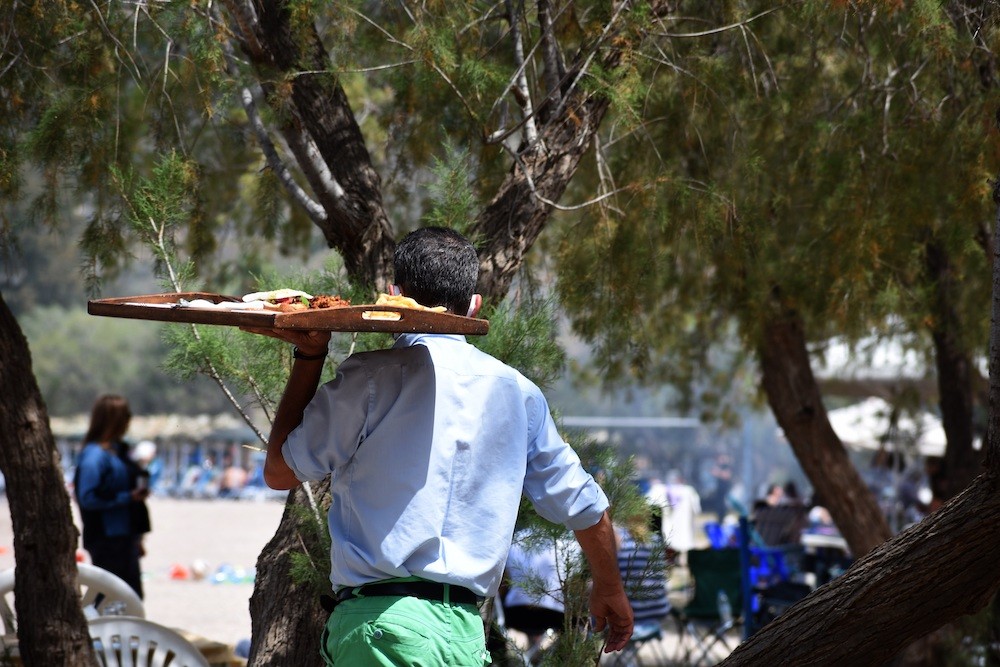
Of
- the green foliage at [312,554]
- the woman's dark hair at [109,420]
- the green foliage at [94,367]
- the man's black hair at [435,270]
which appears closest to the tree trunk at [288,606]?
the green foliage at [312,554]

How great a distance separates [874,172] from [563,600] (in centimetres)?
239

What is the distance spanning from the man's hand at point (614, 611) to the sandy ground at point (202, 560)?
4216 mm

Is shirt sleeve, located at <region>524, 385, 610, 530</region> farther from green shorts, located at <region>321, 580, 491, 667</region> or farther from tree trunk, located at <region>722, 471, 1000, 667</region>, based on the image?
tree trunk, located at <region>722, 471, 1000, 667</region>

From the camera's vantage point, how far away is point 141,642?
405cm

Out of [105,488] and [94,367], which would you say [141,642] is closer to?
[105,488]

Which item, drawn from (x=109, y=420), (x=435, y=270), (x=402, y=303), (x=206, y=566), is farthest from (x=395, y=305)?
(x=206, y=566)

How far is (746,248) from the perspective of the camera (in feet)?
13.3

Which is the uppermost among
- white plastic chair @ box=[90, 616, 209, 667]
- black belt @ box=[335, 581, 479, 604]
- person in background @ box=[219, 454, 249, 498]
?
black belt @ box=[335, 581, 479, 604]

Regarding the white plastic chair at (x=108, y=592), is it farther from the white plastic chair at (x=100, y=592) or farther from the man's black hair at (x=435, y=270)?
the man's black hair at (x=435, y=270)

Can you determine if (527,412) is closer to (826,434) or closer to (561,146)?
(561,146)

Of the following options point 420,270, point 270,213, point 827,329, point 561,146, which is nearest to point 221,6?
point 270,213

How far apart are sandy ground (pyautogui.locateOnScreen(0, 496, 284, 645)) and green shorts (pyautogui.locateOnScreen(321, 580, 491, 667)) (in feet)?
14.4

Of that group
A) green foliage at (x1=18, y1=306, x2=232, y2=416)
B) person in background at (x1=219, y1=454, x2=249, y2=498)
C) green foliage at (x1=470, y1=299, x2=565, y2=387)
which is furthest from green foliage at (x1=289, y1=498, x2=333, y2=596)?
green foliage at (x1=18, y1=306, x2=232, y2=416)

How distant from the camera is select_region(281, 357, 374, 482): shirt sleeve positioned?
6.88 feet
